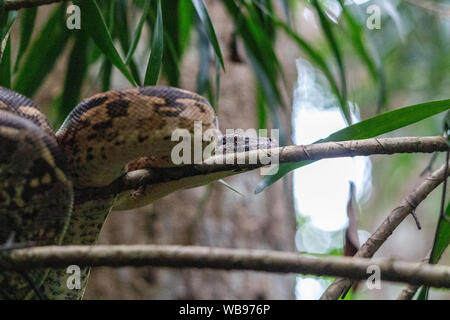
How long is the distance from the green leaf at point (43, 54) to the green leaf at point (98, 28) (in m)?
0.69

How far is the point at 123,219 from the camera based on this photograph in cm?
391

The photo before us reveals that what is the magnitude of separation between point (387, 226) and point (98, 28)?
123cm

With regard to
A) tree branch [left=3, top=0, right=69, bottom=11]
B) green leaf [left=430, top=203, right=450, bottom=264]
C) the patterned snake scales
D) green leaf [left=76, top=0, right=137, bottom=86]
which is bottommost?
green leaf [left=430, top=203, right=450, bottom=264]

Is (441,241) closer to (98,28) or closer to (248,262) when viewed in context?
(248,262)

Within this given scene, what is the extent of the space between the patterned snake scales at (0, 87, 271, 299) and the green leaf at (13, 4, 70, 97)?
792 mm

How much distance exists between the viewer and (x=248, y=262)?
100cm

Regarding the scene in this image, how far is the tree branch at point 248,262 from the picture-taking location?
0.96 meters

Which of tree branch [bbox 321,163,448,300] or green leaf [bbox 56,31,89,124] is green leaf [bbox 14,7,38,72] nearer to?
green leaf [bbox 56,31,89,124]

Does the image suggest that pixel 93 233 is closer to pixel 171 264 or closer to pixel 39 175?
pixel 39 175

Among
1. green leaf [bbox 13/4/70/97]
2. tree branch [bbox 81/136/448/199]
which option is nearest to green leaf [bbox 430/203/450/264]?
tree branch [bbox 81/136/448/199]

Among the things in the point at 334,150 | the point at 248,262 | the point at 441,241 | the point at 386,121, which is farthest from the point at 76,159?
the point at 441,241

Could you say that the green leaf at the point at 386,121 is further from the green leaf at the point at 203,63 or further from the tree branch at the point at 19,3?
Result: the tree branch at the point at 19,3

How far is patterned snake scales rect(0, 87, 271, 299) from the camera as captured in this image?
4.92ft
